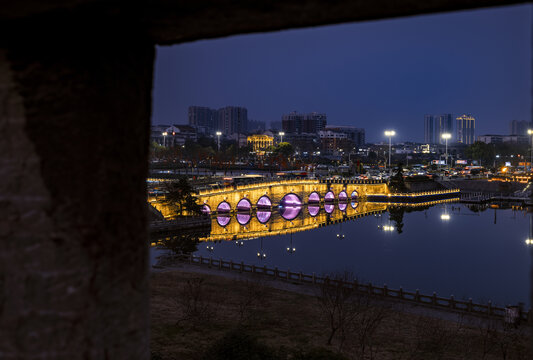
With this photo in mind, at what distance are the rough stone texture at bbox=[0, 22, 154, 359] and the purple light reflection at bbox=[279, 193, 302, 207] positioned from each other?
183ft

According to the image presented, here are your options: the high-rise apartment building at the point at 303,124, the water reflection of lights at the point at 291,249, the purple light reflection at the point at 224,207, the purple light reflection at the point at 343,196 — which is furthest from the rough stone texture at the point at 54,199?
the high-rise apartment building at the point at 303,124

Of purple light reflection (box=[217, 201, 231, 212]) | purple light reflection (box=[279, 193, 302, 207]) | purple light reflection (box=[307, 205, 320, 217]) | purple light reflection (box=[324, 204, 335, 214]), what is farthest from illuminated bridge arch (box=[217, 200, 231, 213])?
purple light reflection (box=[324, 204, 335, 214])

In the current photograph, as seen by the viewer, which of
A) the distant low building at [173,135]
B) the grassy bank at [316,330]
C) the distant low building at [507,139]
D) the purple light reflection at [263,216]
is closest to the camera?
the grassy bank at [316,330]

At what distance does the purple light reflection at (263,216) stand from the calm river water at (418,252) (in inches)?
38.3

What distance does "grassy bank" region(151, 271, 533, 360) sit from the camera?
12.7 meters

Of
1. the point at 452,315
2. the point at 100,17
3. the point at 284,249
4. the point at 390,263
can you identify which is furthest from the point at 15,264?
the point at 284,249

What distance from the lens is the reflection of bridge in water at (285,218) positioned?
140 ft

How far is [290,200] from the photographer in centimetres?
5975

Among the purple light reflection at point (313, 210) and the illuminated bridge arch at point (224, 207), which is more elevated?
the illuminated bridge arch at point (224, 207)

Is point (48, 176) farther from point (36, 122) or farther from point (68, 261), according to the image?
point (68, 261)

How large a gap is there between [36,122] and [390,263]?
33.1m

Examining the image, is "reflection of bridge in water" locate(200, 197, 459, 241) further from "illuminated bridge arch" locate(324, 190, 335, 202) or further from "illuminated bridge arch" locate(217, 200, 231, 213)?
"illuminated bridge arch" locate(324, 190, 335, 202)

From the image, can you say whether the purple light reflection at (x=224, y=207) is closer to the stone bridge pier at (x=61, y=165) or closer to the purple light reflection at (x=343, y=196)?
the purple light reflection at (x=343, y=196)

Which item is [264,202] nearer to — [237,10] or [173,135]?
[237,10]
